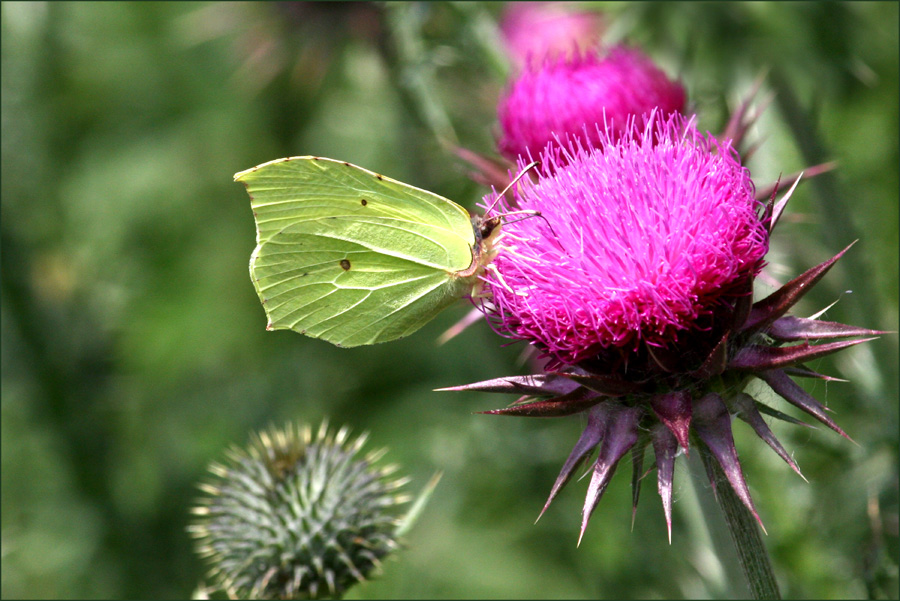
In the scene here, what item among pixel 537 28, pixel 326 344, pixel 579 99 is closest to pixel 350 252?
pixel 579 99

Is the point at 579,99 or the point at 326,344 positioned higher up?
the point at 326,344

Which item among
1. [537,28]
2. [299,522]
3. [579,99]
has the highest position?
[537,28]

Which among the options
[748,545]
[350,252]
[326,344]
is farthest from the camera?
[326,344]

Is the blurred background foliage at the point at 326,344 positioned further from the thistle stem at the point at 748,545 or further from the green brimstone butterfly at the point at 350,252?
the green brimstone butterfly at the point at 350,252

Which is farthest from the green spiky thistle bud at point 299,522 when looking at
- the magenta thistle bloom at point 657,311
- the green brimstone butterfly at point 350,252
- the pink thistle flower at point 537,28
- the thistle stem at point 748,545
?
the pink thistle flower at point 537,28

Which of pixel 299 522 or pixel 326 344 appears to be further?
pixel 326 344

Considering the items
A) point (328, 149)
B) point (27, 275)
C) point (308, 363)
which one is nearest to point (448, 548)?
point (308, 363)

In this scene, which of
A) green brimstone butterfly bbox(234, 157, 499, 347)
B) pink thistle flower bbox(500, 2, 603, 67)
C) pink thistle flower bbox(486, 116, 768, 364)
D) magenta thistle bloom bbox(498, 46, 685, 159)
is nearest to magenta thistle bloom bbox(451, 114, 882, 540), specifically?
pink thistle flower bbox(486, 116, 768, 364)

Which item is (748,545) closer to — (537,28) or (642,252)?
(642,252)
